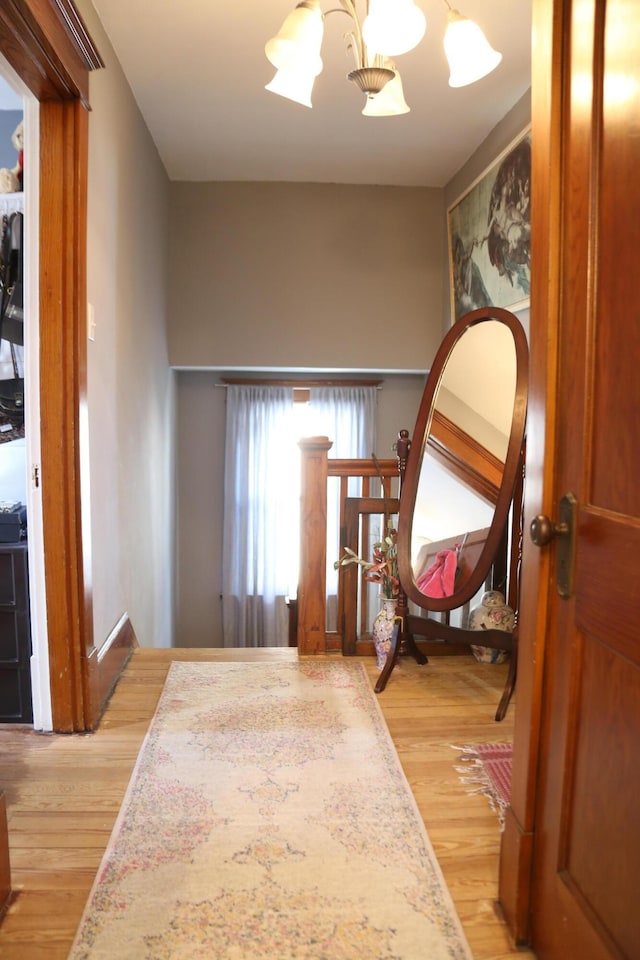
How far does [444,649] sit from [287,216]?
2869 millimetres

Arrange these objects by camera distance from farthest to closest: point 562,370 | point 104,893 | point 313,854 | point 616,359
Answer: point 313,854 < point 104,893 < point 562,370 < point 616,359

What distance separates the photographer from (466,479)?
9.25ft

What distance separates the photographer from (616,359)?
110 cm

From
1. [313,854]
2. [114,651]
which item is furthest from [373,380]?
[313,854]

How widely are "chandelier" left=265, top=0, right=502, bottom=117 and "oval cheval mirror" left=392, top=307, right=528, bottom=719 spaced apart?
3.11 ft

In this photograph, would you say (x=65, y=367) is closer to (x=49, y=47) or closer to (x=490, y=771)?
(x=49, y=47)

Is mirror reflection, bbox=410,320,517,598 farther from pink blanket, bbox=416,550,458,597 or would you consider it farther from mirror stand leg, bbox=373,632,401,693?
mirror stand leg, bbox=373,632,401,693

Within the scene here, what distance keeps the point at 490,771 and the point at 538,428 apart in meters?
1.27

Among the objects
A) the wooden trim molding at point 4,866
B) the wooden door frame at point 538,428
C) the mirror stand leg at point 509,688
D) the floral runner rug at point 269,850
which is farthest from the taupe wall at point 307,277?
the wooden trim molding at point 4,866

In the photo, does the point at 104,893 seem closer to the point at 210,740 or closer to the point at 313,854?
the point at 313,854

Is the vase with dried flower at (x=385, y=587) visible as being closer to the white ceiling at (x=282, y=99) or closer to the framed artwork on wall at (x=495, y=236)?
the framed artwork on wall at (x=495, y=236)

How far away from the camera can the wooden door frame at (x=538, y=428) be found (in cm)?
129

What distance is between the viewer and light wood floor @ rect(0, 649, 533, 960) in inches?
58.8

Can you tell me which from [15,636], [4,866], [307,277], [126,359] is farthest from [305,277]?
[4,866]
